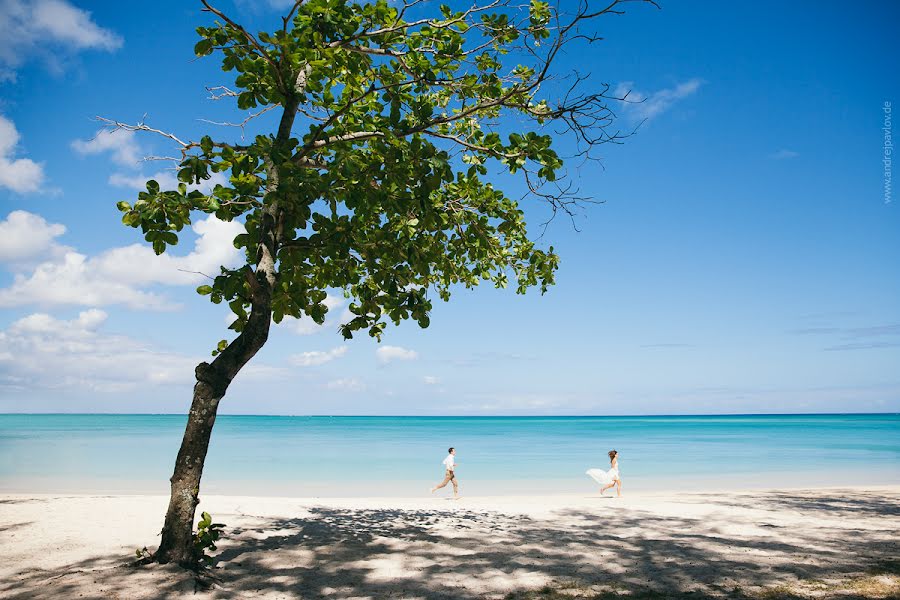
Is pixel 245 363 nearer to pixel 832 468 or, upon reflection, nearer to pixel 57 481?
pixel 57 481

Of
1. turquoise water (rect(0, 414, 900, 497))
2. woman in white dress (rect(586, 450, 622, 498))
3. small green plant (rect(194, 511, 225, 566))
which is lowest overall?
turquoise water (rect(0, 414, 900, 497))

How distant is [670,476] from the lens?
1064 inches

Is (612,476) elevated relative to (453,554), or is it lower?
lower

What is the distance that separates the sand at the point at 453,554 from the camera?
5504mm

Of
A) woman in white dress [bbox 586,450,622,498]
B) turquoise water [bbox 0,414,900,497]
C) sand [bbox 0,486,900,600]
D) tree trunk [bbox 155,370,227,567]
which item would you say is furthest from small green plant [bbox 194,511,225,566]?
turquoise water [bbox 0,414,900,497]

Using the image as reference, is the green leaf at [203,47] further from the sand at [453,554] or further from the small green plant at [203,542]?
the sand at [453,554]

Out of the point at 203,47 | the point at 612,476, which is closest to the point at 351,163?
the point at 203,47

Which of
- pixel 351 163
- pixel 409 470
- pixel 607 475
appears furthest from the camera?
pixel 409 470

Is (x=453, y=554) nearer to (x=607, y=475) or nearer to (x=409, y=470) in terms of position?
(x=607, y=475)

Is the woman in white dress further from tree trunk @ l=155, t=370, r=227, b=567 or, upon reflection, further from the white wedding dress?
tree trunk @ l=155, t=370, r=227, b=567

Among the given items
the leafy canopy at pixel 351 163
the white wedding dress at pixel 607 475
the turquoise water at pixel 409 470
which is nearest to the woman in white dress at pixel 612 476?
the white wedding dress at pixel 607 475

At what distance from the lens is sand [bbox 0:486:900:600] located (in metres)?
5.50

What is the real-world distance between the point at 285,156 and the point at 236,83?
3.87 ft

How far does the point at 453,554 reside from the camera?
6934 mm
